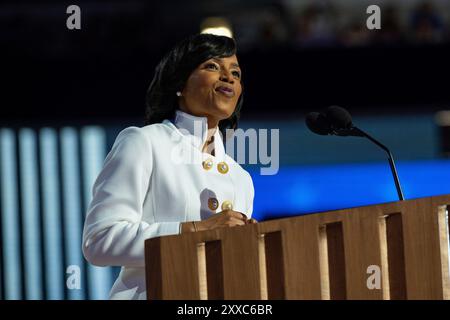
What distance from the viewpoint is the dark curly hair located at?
2.37 metres

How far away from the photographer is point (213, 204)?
2.30 m

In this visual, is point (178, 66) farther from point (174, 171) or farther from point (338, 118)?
point (338, 118)

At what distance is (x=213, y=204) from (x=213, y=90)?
0.27m

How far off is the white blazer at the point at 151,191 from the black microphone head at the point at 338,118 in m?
0.26

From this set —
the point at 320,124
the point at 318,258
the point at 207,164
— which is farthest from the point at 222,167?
the point at 318,258

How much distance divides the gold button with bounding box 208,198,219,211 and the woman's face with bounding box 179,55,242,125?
206 millimetres

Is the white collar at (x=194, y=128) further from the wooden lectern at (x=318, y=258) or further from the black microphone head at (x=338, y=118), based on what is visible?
the wooden lectern at (x=318, y=258)

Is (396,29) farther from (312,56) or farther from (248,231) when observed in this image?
(248,231)

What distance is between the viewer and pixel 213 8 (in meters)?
7.48

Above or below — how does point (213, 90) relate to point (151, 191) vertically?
above

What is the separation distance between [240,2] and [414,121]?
7.66 ft

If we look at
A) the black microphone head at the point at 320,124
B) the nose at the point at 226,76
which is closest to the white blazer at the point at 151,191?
the nose at the point at 226,76

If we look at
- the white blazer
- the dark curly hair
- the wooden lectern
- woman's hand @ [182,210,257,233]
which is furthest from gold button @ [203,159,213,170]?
the wooden lectern

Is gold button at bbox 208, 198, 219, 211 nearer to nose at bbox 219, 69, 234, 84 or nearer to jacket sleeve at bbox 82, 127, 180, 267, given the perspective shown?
jacket sleeve at bbox 82, 127, 180, 267
